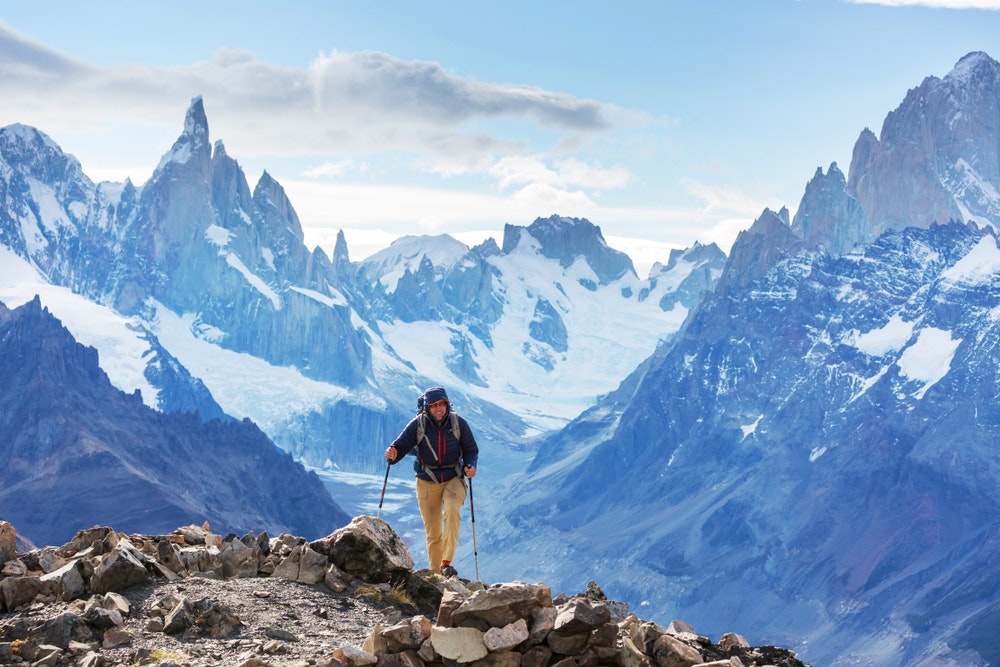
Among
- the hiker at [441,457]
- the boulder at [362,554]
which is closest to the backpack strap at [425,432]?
the hiker at [441,457]

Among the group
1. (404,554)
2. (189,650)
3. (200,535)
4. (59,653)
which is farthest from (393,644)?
(200,535)

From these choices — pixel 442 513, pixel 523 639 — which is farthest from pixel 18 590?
pixel 523 639

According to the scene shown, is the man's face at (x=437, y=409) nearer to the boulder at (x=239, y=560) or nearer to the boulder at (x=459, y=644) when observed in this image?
the boulder at (x=239, y=560)

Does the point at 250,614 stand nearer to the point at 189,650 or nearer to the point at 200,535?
the point at 189,650

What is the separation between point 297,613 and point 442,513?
6812mm

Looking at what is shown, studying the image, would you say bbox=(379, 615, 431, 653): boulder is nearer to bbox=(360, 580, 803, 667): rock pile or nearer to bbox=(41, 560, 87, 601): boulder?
bbox=(360, 580, 803, 667): rock pile

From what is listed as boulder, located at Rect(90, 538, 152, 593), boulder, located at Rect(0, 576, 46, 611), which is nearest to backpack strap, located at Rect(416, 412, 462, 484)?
boulder, located at Rect(90, 538, 152, 593)

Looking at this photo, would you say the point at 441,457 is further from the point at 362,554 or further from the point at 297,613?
the point at 297,613

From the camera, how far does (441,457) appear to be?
30.6 meters

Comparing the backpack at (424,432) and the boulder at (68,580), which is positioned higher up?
the backpack at (424,432)

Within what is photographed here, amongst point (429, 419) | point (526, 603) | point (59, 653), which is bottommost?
point (59, 653)

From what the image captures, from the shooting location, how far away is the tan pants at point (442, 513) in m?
30.6

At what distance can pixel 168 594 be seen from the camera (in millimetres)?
25688

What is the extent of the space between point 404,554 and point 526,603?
773 centimetres
